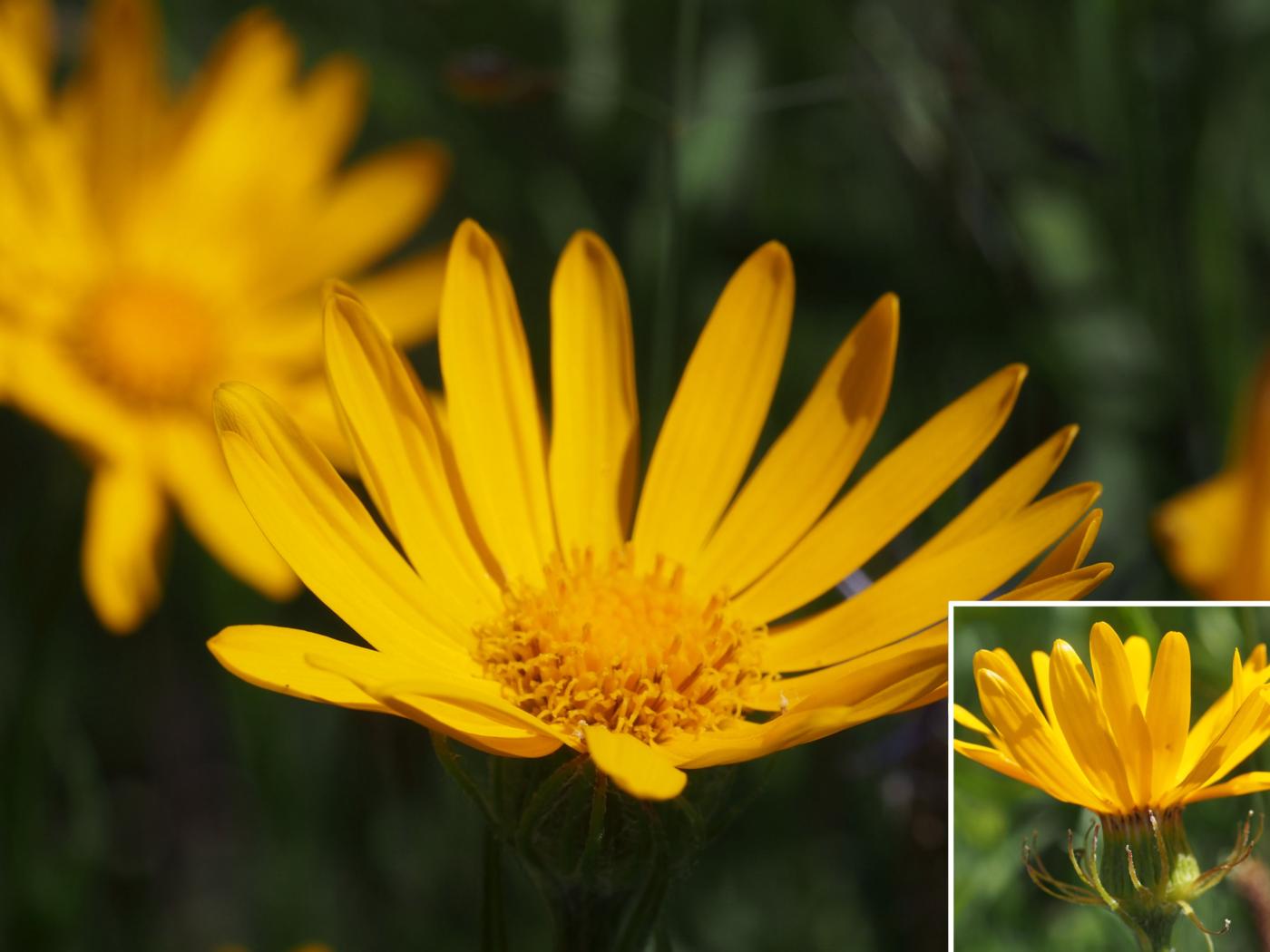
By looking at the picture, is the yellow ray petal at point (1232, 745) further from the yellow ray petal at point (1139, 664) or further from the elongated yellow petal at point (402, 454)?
the elongated yellow petal at point (402, 454)

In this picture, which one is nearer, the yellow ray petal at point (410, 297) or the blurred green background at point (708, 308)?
the blurred green background at point (708, 308)

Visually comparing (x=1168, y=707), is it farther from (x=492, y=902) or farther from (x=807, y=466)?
(x=492, y=902)

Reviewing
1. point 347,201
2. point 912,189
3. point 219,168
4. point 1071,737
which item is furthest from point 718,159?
point 1071,737

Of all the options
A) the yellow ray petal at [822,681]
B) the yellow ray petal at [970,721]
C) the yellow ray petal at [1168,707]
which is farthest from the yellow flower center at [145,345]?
the yellow ray petal at [1168,707]

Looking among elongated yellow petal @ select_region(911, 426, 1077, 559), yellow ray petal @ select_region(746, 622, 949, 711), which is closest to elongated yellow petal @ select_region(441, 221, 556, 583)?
yellow ray petal @ select_region(746, 622, 949, 711)

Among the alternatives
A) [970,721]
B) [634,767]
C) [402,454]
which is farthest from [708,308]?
[634,767]
